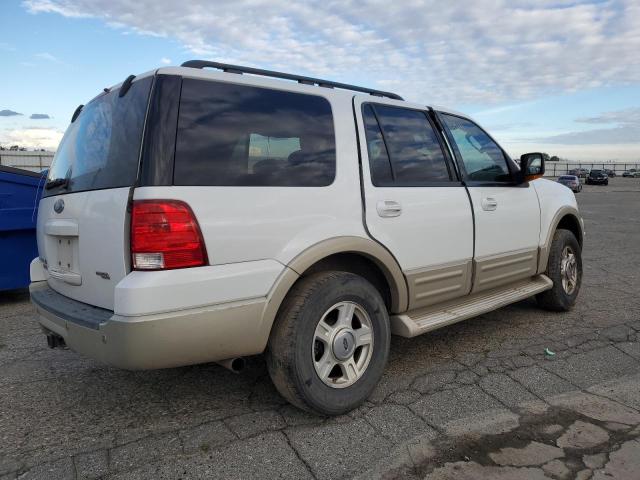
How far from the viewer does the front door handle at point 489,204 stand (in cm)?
391

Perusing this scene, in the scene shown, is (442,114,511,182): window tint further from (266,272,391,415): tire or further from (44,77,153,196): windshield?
(44,77,153,196): windshield

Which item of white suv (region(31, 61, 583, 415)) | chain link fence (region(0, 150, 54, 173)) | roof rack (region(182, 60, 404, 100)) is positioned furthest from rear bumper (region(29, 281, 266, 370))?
chain link fence (region(0, 150, 54, 173))

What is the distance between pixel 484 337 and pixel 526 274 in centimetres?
66

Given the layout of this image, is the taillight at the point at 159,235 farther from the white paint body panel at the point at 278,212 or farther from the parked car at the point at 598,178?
the parked car at the point at 598,178

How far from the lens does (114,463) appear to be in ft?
8.17

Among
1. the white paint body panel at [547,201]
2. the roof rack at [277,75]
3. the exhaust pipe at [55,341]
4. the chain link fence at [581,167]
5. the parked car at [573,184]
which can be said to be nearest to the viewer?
the roof rack at [277,75]

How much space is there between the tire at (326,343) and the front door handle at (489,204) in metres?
1.33

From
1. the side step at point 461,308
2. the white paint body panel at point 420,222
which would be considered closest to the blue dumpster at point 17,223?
the white paint body panel at point 420,222

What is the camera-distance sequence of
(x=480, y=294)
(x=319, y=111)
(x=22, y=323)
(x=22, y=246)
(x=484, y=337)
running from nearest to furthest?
(x=319, y=111) → (x=480, y=294) → (x=484, y=337) → (x=22, y=323) → (x=22, y=246)

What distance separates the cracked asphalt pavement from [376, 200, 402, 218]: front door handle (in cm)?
113

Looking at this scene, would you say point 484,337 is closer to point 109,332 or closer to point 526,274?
point 526,274

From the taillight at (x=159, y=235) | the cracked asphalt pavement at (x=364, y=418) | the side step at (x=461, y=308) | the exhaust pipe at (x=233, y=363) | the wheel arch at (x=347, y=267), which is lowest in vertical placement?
the cracked asphalt pavement at (x=364, y=418)

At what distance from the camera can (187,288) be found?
238 cm

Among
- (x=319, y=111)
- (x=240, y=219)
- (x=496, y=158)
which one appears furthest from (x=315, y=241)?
(x=496, y=158)
